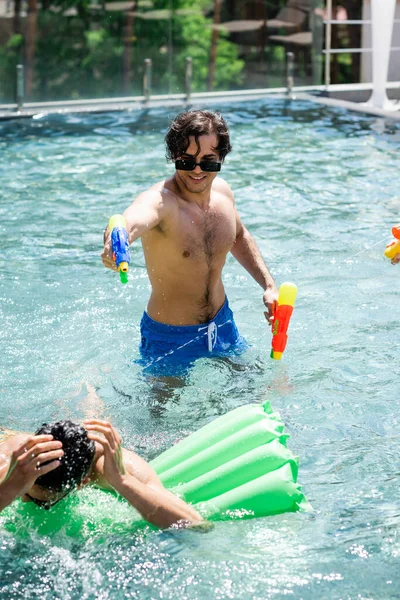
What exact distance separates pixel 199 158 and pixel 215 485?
163 centimetres

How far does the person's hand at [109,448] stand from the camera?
3.12 metres

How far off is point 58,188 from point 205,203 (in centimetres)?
506

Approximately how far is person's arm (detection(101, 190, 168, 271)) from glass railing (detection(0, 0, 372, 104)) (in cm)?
967

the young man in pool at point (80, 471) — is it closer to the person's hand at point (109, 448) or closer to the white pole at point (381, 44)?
the person's hand at point (109, 448)

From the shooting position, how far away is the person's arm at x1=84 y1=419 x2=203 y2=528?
314 cm

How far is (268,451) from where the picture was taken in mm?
3740

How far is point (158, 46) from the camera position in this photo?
47.9 feet

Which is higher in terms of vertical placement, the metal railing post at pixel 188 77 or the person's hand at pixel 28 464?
the metal railing post at pixel 188 77

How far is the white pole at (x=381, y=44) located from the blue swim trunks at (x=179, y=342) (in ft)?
30.5

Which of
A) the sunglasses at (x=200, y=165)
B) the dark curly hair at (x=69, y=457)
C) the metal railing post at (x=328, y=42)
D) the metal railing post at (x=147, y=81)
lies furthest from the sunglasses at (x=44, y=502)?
the metal railing post at (x=328, y=42)

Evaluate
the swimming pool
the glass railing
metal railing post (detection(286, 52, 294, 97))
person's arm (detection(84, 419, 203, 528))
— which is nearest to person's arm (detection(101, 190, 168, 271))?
the swimming pool

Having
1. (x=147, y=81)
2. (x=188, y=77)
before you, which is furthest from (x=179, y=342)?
(x=188, y=77)

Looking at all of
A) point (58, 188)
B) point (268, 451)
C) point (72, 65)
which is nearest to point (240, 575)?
point (268, 451)

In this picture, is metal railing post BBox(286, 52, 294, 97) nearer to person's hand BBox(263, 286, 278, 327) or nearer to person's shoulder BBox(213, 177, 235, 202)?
person's shoulder BBox(213, 177, 235, 202)
